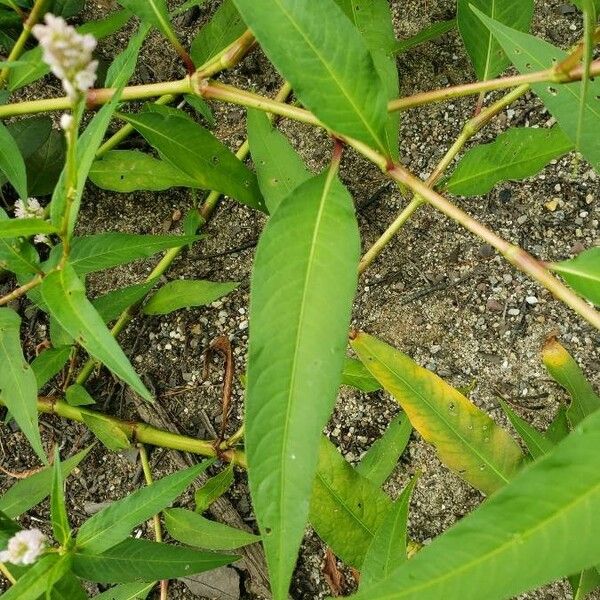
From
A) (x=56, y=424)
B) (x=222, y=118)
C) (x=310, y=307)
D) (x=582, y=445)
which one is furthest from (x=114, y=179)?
(x=582, y=445)

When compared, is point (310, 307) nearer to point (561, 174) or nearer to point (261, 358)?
point (261, 358)

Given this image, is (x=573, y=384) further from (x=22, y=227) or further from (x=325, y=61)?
(x=22, y=227)

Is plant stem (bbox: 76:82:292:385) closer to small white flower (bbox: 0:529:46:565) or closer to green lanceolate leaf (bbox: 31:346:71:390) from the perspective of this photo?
green lanceolate leaf (bbox: 31:346:71:390)

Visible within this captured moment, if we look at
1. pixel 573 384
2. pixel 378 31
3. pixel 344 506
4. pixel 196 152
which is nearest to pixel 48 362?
pixel 196 152

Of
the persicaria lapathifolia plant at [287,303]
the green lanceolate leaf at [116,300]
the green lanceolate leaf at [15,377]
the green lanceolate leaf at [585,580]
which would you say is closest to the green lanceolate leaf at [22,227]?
the persicaria lapathifolia plant at [287,303]

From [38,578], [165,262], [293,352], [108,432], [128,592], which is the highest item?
[165,262]

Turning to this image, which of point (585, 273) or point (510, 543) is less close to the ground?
point (585, 273)
